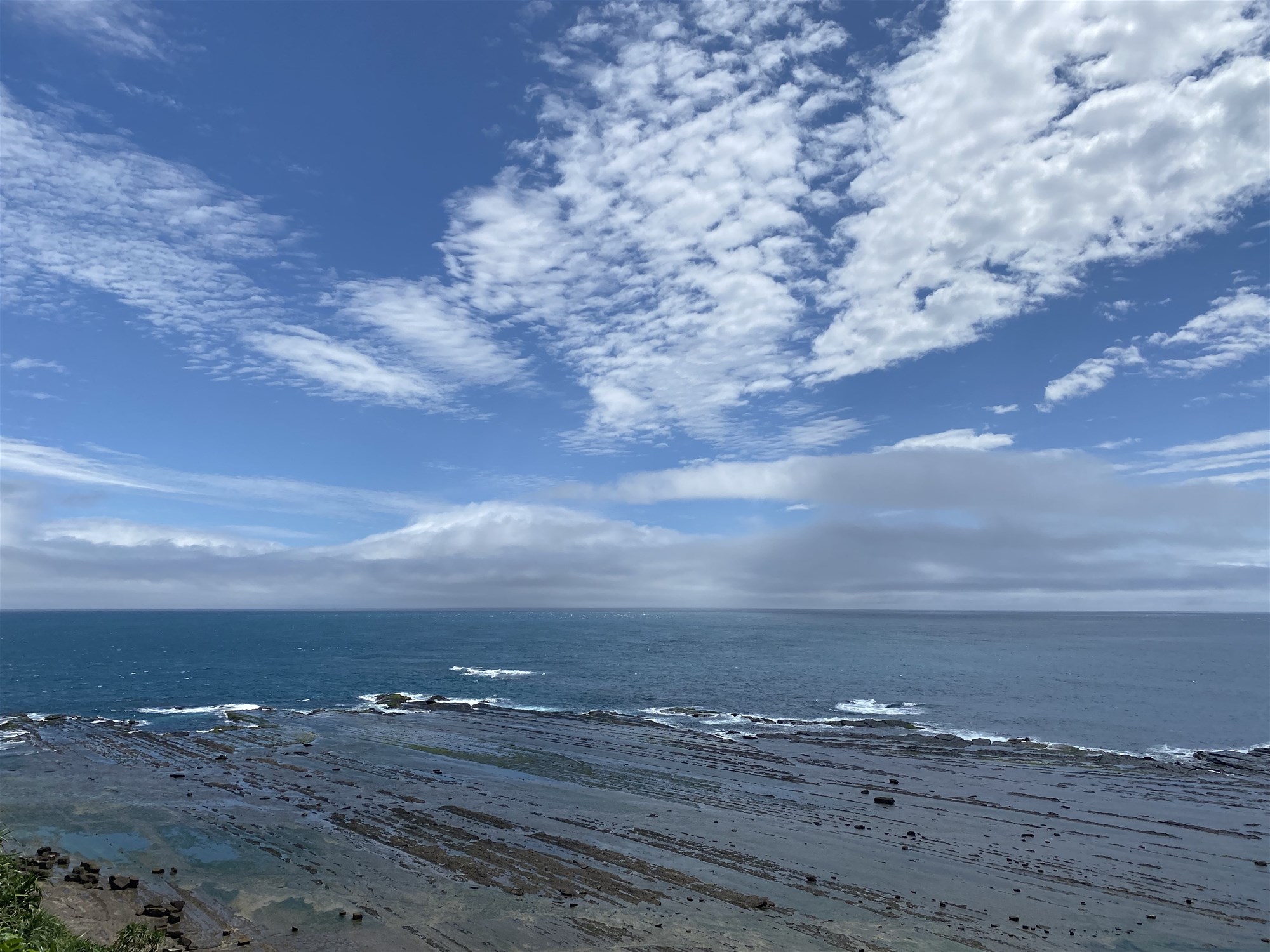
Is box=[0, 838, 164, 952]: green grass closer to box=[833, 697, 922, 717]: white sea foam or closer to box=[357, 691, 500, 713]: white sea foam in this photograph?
box=[357, 691, 500, 713]: white sea foam

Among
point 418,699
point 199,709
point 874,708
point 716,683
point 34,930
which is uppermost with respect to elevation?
point 34,930

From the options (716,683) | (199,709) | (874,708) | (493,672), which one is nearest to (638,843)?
(874,708)

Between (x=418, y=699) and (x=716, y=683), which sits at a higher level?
(x=716, y=683)

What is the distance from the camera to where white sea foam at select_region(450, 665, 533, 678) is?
4375 inches

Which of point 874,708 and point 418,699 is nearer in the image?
point 874,708

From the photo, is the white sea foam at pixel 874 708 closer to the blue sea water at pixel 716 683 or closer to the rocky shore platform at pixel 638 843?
the blue sea water at pixel 716 683

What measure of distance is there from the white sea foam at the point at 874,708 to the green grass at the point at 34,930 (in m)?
72.4

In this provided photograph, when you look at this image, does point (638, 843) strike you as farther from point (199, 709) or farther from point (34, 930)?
point (199, 709)

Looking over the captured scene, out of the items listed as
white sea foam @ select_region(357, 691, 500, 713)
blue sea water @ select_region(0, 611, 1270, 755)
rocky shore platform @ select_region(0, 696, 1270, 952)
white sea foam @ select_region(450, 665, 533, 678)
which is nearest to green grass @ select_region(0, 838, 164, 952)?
rocky shore platform @ select_region(0, 696, 1270, 952)

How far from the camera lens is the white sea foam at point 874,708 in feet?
268

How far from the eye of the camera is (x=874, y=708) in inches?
3356

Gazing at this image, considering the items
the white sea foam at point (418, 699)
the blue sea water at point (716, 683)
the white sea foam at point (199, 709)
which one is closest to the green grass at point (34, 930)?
the blue sea water at point (716, 683)

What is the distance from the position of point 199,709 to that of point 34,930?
66.3m

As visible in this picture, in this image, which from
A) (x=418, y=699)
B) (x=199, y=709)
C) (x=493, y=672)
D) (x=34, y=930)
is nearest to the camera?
(x=34, y=930)
